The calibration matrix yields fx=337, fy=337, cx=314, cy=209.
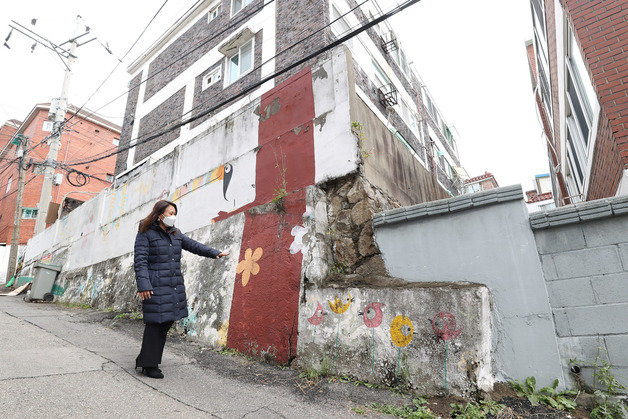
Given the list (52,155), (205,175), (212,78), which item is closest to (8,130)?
Result: (52,155)

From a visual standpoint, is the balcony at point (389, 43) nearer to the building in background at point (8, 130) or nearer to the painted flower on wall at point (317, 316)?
the painted flower on wall at point (317, 316)

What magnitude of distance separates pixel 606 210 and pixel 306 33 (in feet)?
25.9

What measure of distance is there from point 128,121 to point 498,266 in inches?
590

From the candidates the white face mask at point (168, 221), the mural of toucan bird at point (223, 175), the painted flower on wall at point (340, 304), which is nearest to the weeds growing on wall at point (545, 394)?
the painted flower on wall at point (340, 304)

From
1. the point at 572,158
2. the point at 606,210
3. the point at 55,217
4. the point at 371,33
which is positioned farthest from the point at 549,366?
the point at 55,217

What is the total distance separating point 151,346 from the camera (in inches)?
129

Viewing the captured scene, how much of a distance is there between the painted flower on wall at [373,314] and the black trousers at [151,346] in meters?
2.06

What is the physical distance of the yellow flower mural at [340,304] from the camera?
12.5 ft

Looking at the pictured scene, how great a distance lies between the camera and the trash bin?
1008cm

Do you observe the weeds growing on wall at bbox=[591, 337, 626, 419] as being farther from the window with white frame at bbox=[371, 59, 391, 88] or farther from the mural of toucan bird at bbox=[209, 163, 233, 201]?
the window with white frame at bbox=[371, 59, 391, 88]

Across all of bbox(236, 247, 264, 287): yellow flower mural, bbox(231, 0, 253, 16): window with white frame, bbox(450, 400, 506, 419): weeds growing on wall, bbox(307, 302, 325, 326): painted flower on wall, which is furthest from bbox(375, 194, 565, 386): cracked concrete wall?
bbox(231, 0, 253, 16): window with white frame

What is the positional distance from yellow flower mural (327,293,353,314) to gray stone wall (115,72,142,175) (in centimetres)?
1243

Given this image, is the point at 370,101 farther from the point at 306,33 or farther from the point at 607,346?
the point at 607,346

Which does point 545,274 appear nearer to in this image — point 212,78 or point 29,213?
point 212,78
